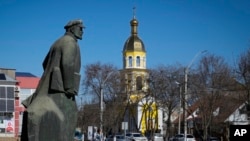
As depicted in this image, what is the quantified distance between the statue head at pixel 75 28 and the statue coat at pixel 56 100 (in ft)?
0.82

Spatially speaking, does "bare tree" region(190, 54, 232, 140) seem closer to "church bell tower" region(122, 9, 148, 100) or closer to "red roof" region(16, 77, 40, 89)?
"red roof" region(16, 77, 40, 89)

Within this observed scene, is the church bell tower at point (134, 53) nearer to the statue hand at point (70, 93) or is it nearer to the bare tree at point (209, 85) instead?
the bare tree at point (209, 85)

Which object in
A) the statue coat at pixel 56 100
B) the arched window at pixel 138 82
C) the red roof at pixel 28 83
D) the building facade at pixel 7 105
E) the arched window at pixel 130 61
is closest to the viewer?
the statue coat at pixel 56 100

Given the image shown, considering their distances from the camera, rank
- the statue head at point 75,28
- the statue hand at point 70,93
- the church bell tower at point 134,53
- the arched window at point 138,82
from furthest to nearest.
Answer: the church bell tower at point 134,53
the arched window at point 138,82
the statue head at point 75,28
the statue hand at point 70,93

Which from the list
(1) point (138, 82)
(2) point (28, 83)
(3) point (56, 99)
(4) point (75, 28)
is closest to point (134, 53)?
(1) point (138, 82)

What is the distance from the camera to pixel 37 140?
931cm

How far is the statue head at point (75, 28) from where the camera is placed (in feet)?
32.8

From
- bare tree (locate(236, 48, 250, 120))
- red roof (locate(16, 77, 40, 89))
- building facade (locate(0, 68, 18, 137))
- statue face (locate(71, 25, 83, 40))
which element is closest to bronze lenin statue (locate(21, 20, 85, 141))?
statue face (locate(71, 25, 83, 40))

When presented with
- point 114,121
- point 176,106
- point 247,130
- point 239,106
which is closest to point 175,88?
point 176,106

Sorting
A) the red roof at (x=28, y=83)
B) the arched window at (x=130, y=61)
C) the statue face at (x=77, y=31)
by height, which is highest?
the arched window at (x=130, y=61)

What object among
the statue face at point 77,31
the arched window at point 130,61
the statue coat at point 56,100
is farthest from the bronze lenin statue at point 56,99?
the arched window at point 130,61

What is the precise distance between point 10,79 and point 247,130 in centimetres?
4925

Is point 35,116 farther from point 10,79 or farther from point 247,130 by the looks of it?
point 10,79

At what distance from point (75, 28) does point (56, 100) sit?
1448mm
